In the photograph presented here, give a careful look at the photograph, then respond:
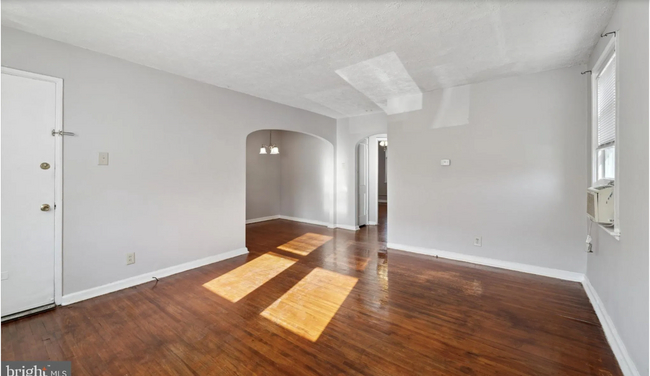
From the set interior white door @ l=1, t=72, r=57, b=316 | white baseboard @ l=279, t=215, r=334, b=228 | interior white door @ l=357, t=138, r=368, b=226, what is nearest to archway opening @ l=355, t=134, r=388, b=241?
interior white door @ l=357, t=138, r=368, b=226

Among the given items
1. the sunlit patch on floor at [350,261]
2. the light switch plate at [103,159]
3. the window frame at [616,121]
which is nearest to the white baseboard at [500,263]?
the sunlit patch on floor at [350,261]

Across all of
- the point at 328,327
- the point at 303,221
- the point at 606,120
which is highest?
the point at 606,120

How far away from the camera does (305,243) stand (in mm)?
5203

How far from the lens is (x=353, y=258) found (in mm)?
4293

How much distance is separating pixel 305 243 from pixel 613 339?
13.2 feet

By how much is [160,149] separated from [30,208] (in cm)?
130

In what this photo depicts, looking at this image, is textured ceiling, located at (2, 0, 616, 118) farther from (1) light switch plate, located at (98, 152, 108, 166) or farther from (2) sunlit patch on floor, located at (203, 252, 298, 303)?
(2) sunlit patch on floor, located at (203, 252, 298, 303)

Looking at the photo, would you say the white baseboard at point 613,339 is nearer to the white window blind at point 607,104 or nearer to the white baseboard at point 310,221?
the white window blind at point 607,104

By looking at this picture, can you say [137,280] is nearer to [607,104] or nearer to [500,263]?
[500,263]

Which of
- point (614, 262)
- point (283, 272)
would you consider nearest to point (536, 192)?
point (614, 262)

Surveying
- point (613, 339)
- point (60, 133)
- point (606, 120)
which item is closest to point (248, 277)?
point (60, 133)

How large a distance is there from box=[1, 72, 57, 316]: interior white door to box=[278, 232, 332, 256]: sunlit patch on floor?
2.97 m

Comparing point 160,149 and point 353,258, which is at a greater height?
point 160,149

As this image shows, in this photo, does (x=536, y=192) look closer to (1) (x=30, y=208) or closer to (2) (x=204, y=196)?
(2) (x=204, y=196)
